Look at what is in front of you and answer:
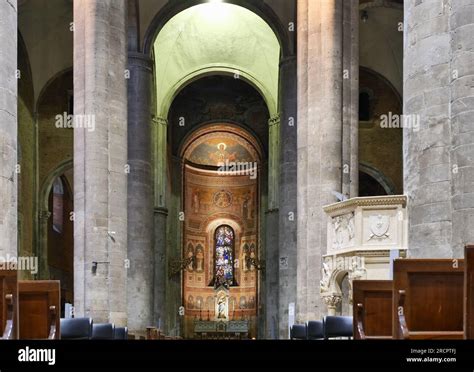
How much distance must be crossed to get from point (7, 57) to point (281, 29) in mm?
17687

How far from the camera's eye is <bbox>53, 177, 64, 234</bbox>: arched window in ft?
106

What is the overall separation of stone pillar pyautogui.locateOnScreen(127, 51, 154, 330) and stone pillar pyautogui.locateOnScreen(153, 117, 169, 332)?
6243 mm

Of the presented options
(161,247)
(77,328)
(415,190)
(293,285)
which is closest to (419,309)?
(415,190)

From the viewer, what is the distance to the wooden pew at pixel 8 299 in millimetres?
5172

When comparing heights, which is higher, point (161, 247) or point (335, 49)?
point (335, 49)

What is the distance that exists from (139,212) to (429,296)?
58.0ft

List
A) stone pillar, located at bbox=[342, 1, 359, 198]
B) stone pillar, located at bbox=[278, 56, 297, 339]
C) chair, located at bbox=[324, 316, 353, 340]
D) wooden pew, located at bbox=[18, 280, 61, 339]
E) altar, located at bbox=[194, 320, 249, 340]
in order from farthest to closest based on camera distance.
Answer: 1. altar, located at bbox=[194, 320, 249, 340]
2. stone pillar, located at bbox=[278, 56, 297, 339]
3. stone pillar, located at bbox=[342, 1, 359, 198]
4. chair, located at bbox=[324, 316, 353, 340]
5. wooden pew, located at bbox=[18, 280, 61, 339]

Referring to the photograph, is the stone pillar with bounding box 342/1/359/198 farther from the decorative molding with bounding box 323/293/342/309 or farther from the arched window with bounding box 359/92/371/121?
the arched window with bounding box 359/92/371/121

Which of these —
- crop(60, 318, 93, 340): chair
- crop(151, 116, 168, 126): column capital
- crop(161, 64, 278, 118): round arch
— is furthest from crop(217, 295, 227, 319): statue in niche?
crop(60, 318, 93, 340): chair

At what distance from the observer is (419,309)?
5402mm

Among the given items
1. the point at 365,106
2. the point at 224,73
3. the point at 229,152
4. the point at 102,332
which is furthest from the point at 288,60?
the point at 102,332

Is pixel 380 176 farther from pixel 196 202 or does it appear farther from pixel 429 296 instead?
pixel 429 296

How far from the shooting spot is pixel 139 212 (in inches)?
890
